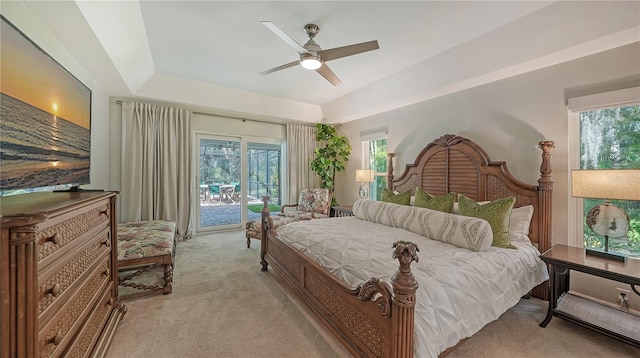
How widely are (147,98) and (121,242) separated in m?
2.50

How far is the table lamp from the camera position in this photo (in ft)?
5.78

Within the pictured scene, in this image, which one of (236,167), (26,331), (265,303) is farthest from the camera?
(236,167)

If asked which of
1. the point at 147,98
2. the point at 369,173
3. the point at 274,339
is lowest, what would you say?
the point at 274,339

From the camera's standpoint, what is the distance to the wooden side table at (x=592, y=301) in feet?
5.60

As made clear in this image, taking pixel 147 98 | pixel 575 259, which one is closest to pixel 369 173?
pixel 575 259

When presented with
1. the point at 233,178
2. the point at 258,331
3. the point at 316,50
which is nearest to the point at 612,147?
the point at 316,50

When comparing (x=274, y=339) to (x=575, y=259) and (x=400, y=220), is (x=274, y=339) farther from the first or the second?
(x=575, y=259)

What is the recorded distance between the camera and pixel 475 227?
6.67 feet

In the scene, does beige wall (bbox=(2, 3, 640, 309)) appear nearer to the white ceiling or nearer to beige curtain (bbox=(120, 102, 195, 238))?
the white ceiling

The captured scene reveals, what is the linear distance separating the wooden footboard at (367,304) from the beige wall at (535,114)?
7.78 feet

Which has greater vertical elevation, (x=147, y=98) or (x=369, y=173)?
(x=147, y=98)

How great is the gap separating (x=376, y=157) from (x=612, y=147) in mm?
3072

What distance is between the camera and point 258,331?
194cm

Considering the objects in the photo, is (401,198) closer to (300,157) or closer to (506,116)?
(506,116)
